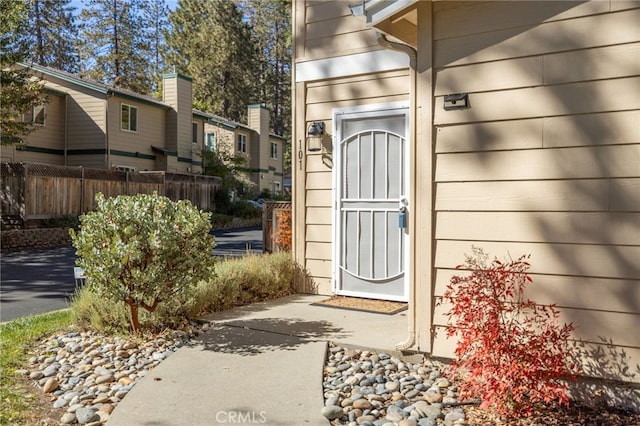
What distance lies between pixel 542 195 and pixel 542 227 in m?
0.20

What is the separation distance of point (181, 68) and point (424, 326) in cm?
3315

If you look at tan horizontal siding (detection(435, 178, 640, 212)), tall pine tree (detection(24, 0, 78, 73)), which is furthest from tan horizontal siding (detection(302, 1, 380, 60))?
tall pine tree (detection(24, 0, 78, 73))

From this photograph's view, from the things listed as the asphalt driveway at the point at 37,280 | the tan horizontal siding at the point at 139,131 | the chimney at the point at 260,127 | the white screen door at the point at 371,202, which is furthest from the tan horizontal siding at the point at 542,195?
the chimney at the point at 260,127

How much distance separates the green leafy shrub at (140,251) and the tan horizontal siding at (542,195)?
208 cm

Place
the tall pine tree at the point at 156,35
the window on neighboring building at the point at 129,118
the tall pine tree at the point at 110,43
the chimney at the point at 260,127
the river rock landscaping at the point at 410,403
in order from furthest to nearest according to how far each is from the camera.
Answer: the tall pine tree at the point at 156,35
the tall pine tree at the point at 110,43
the chimney at the point at 260,127
the window on neighboring building at the point at 129,118
the river rock landscaping at the point at 410,403

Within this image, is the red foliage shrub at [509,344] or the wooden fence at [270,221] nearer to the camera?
the red foliage shrub at [509,344]

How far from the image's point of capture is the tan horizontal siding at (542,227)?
3.03 metres

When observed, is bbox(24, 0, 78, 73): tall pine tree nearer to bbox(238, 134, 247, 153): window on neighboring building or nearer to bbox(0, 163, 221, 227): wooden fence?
bbox(238, 134, 247, 153): window on neighboring building

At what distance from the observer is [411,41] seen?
13.3ft

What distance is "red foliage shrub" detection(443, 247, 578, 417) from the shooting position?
2811 mm

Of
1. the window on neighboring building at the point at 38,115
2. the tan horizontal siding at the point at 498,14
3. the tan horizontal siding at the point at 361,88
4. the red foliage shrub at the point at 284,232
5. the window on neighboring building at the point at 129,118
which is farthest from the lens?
the window on neighboring building at the point at 129,118

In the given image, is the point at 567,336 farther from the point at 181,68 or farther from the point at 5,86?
the point at 181,68

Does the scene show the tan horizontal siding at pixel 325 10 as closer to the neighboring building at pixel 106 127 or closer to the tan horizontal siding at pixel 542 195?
the tan horizontal siding at pixel 542 195

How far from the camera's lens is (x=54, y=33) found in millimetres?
33344
